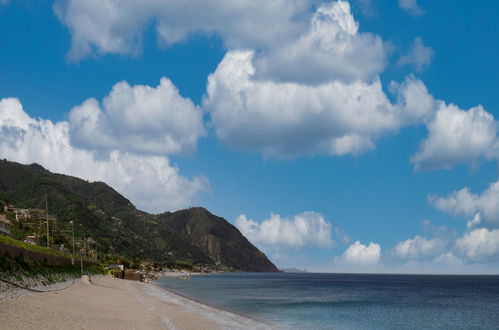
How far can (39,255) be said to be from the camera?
63594mm

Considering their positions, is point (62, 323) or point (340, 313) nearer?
point (62, 323)

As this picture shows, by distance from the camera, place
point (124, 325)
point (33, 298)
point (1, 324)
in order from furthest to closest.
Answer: point (33, 298)
point (124, 325)
point (1, 324)

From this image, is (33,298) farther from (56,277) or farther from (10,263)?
(56,277)

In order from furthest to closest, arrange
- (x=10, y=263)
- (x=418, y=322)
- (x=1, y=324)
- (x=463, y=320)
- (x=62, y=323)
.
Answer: (x=463, y=320) < (x=418, y=322) < (x=10, y=263) < (x=62, y=323) < (x=1, y=324)

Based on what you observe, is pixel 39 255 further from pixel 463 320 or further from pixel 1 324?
pixel 463 320

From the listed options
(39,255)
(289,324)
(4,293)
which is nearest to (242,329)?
(289,324)

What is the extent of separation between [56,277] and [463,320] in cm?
5670

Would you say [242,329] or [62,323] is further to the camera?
[242,329]

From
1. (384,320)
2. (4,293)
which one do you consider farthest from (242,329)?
(384,320)

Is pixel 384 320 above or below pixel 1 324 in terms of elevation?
below

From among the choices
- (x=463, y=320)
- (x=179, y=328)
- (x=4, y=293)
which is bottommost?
(x=463, y=320)

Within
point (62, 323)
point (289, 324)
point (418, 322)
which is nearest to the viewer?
point (62, 323)

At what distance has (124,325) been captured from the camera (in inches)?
1348

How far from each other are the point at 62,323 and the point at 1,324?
472 cm
